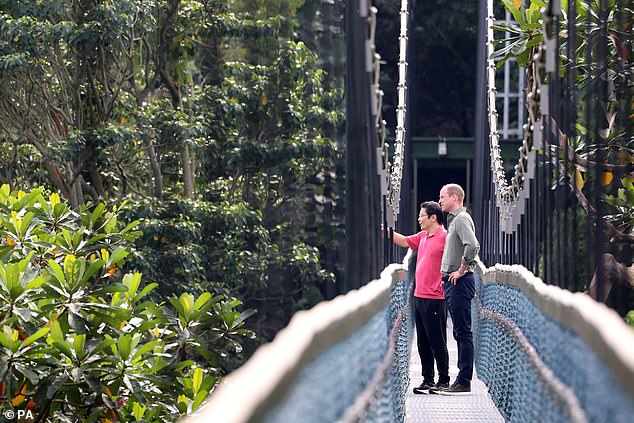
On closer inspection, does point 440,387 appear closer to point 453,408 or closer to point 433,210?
point 453,408

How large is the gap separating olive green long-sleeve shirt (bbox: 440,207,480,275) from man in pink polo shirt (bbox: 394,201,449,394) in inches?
5.3

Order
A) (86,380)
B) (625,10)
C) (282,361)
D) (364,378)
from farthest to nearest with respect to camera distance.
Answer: (625,10)
(86,380)
(364,378)
(282,361)

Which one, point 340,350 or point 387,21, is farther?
point 387,21

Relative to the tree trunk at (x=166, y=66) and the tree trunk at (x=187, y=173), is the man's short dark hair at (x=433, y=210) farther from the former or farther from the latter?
the tree trunk at (x=166, y=66)

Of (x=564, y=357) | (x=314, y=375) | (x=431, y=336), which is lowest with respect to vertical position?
(x=431, y=336)

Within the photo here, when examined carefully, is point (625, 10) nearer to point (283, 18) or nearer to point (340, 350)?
point (340, 350)

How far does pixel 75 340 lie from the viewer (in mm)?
3664

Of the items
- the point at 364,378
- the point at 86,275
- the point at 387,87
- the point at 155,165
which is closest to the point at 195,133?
the point at 155,165

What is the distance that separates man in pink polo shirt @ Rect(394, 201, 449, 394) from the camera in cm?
580

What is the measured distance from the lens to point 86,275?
3803 millimetres

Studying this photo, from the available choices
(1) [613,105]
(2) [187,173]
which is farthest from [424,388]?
(2) [187,173]

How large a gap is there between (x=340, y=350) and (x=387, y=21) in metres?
14.6

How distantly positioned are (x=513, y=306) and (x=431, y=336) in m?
1.58

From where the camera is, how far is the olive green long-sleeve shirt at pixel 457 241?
5.57m
